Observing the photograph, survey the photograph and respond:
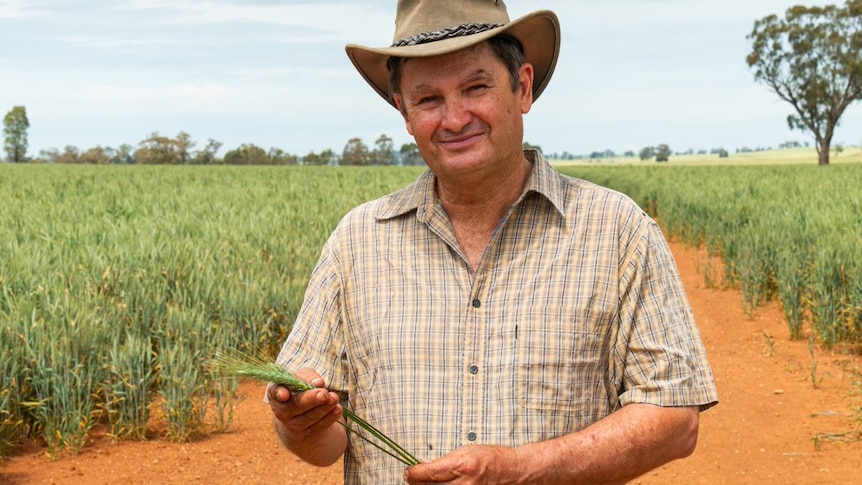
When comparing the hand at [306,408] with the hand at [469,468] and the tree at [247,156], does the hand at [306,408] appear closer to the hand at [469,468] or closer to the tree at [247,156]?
the hand at [469,468]

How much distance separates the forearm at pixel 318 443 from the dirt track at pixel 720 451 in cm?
269

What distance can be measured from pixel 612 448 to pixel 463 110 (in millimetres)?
746

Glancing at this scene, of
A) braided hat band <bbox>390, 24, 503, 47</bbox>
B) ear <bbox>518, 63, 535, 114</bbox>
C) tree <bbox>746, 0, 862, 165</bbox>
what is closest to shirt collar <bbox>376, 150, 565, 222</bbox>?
ear <bbox>518, 63, 535, 114</bbox>

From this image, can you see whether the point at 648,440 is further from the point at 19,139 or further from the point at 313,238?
the point at 19,139

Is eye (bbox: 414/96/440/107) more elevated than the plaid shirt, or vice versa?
eye (bbox: 414/96/440/107)

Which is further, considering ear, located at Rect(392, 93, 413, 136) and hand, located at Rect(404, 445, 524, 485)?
ear, located at Rect(392, 93, 413, 136)

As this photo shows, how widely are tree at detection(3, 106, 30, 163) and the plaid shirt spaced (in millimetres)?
123531

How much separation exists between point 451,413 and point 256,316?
443 centimetres

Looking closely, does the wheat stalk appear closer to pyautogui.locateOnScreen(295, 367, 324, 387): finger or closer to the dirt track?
pyautogui.locateOnScreen(295, 367, 324, 387): finger

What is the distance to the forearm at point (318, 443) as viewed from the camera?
6.50ft

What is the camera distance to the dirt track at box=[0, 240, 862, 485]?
15.1 ft

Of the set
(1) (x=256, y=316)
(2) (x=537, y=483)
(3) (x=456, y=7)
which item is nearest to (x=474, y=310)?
(2) (x=537, y=483)

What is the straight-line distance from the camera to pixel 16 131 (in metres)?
116

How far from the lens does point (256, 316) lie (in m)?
6.18
